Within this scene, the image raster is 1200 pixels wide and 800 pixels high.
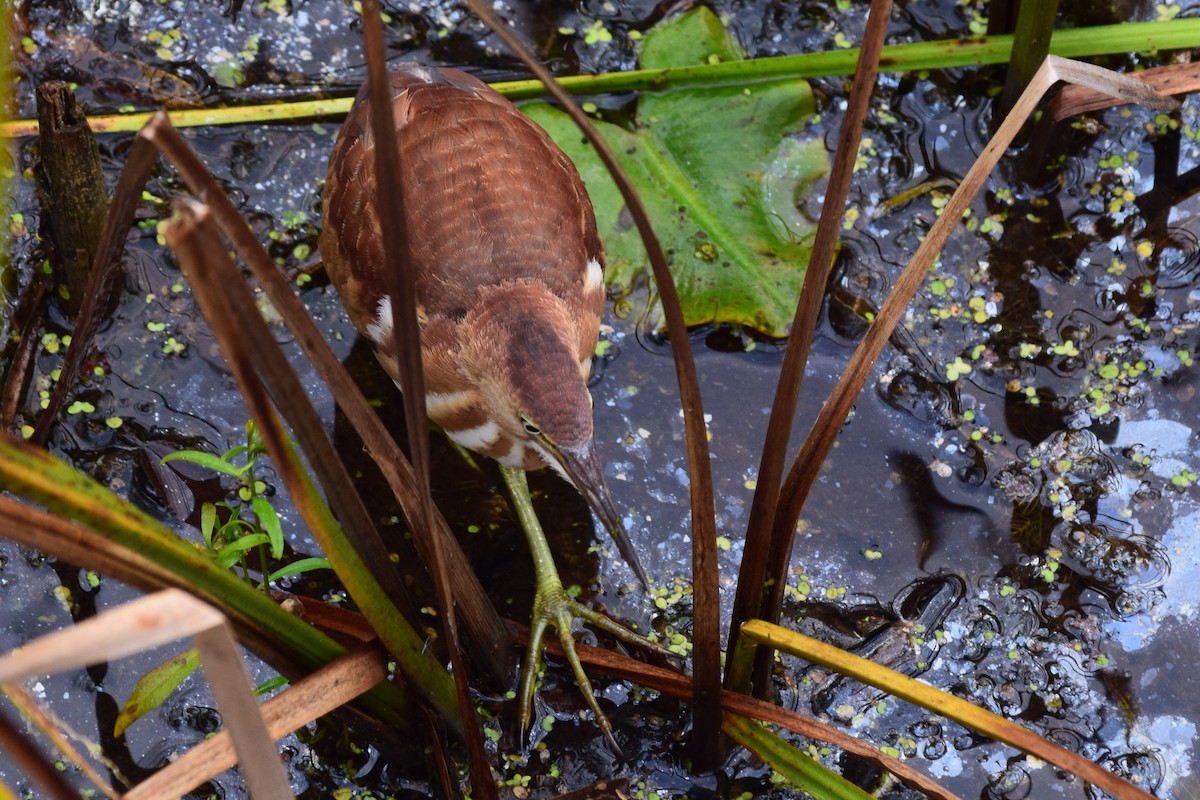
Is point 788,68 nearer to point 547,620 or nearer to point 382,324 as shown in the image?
point 382,324

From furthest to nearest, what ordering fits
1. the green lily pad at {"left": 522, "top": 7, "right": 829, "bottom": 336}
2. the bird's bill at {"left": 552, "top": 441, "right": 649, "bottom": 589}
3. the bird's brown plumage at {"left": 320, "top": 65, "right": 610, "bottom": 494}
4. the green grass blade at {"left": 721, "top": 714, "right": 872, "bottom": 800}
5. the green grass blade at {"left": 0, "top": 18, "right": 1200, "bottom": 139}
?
the green grass blade at {"left": 0, "top": 18, "right": 1200, "bottom": 139} → the green lily pad at {"left": 522, "top": 7, "right": 829, "bottom": 336} → the bird's brown plumage at {"left": 320, "top": 65, "right": 610, "bottom": 494} → the bird's bill at {"left": 552, "top": 441, "right": 649, "bottom": 589} → the green grass blade at {"left": 721, "top": 714, "right": 872, "bottom": 800}

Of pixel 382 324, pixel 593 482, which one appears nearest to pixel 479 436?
pixel 382 324

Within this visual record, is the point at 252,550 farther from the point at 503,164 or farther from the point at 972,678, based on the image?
the point at 972,678

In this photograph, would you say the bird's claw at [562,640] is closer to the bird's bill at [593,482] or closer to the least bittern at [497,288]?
the least bittern at [497,288]

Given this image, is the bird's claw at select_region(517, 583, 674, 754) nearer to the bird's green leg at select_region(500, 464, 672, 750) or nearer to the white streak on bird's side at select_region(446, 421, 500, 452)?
the bird's green leg at select_region(500, 464, 672, 750)

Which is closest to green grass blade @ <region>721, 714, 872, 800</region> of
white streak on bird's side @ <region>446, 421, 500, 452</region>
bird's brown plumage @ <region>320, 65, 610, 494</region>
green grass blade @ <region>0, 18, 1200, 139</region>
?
bird's brown plumage @ <region>320, 65, 610, 494</region>

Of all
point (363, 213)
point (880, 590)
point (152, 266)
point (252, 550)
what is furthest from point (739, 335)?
point (152, 266)
